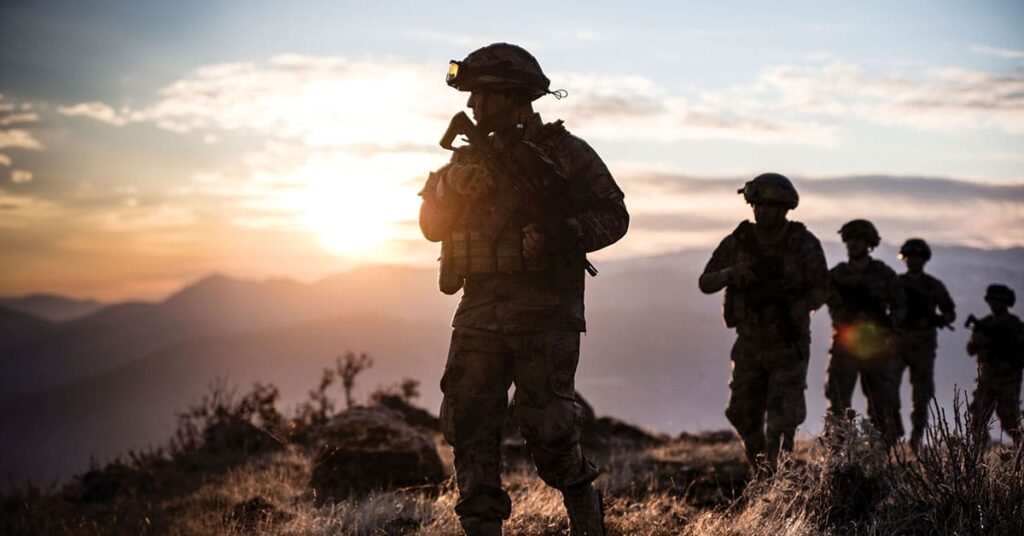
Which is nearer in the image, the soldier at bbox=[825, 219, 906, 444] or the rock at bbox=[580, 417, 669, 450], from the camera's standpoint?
the soldier at bbox=[825, 219, 906, 444]

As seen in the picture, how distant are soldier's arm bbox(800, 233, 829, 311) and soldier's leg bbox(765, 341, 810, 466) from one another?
375mm

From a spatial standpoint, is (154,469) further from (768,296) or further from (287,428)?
(768,296)

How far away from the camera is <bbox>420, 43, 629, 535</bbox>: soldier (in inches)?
204

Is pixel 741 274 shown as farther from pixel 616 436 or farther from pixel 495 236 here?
pixel 616 436

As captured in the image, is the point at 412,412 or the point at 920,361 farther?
the point at 412,412

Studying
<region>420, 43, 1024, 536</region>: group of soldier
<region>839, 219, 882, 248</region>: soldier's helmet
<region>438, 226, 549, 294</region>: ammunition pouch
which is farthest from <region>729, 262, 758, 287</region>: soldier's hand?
<region>839, 219, 882, 248</region>: soldier's helmet

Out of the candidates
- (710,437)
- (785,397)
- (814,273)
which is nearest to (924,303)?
(710,437)

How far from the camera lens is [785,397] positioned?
779 centimetres

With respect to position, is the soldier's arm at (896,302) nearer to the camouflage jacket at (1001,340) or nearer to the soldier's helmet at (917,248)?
the soldier's helmet at (917,248)

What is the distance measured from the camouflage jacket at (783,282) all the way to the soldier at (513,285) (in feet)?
9.62

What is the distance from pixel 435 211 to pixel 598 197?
2.97 feet

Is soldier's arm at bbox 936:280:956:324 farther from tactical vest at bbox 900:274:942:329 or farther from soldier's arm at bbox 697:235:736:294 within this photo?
soldier's arm at bbox 697:235:736:294

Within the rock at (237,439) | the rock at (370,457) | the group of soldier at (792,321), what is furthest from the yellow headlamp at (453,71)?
the rock at (237,439)

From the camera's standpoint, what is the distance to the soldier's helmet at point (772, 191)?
782 cm
